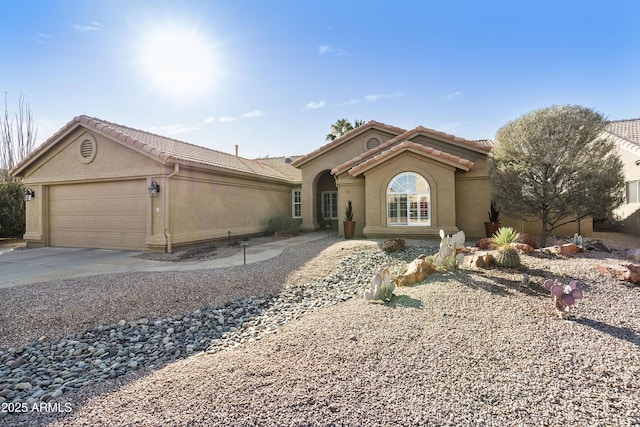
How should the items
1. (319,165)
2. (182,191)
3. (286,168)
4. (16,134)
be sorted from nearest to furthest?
(182,191)
(319,165)
(286,168)
(16,134)

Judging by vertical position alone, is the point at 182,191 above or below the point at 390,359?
above

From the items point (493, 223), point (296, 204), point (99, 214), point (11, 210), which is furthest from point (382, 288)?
point (11, 210)

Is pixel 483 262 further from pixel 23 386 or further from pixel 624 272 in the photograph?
pixel 23 386

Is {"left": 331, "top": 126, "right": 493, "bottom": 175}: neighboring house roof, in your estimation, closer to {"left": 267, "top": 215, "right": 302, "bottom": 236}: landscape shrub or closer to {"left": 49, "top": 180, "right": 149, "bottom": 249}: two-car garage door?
{"left": 267, "top": 215, "right": 302, "bottom": 236}: landscape shrub

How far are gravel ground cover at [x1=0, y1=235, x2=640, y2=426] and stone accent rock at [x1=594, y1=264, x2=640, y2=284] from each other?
26cm

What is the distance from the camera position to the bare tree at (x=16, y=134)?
29312 millimetres

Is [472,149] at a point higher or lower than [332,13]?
lower

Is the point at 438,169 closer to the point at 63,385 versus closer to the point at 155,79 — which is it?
the point at 155,79

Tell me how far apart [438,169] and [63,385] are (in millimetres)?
12742

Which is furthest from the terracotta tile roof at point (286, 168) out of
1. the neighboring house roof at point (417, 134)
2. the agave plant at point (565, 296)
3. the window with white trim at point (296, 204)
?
the agave plant at point (565, 296)

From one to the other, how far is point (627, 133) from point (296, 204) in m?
19.0

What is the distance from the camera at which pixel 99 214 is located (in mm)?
14141

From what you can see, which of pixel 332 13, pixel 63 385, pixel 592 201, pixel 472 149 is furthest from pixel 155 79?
pixel 592 201

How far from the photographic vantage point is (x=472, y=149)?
47.7 feet
